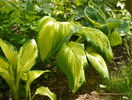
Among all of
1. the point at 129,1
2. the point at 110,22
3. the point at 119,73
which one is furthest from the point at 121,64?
the point at 129,1

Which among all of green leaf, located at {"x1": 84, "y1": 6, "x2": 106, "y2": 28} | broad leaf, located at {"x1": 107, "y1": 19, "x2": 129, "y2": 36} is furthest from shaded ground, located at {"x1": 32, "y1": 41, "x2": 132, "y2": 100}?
green leaf, located at {"x1": 84, "y1": 6, "x2": 106, "y2": 28}

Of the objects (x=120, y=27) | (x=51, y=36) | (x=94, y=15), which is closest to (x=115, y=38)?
(x=120, y=27)

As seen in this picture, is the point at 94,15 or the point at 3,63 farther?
the point at 94,15

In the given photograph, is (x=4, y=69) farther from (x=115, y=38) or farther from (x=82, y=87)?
(x=115, y=38)

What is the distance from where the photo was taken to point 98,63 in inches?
101

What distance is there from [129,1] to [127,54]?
784 mm

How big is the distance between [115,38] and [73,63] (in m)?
0.74

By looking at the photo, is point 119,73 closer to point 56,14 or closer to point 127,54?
point 127,54

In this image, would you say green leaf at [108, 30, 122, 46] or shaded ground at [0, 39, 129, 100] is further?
green leaf at [108, 30, 122, 46]

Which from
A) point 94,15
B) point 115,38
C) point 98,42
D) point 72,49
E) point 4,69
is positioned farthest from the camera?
point 94,15

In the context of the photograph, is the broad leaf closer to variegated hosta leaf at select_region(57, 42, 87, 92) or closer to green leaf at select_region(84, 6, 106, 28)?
green leaf at select_region(84, 6, 106, 28)

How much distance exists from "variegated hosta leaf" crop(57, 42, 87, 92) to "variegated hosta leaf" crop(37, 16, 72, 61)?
7 centimetres

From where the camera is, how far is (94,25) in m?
3.03

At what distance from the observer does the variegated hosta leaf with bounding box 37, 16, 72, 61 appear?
247cm
